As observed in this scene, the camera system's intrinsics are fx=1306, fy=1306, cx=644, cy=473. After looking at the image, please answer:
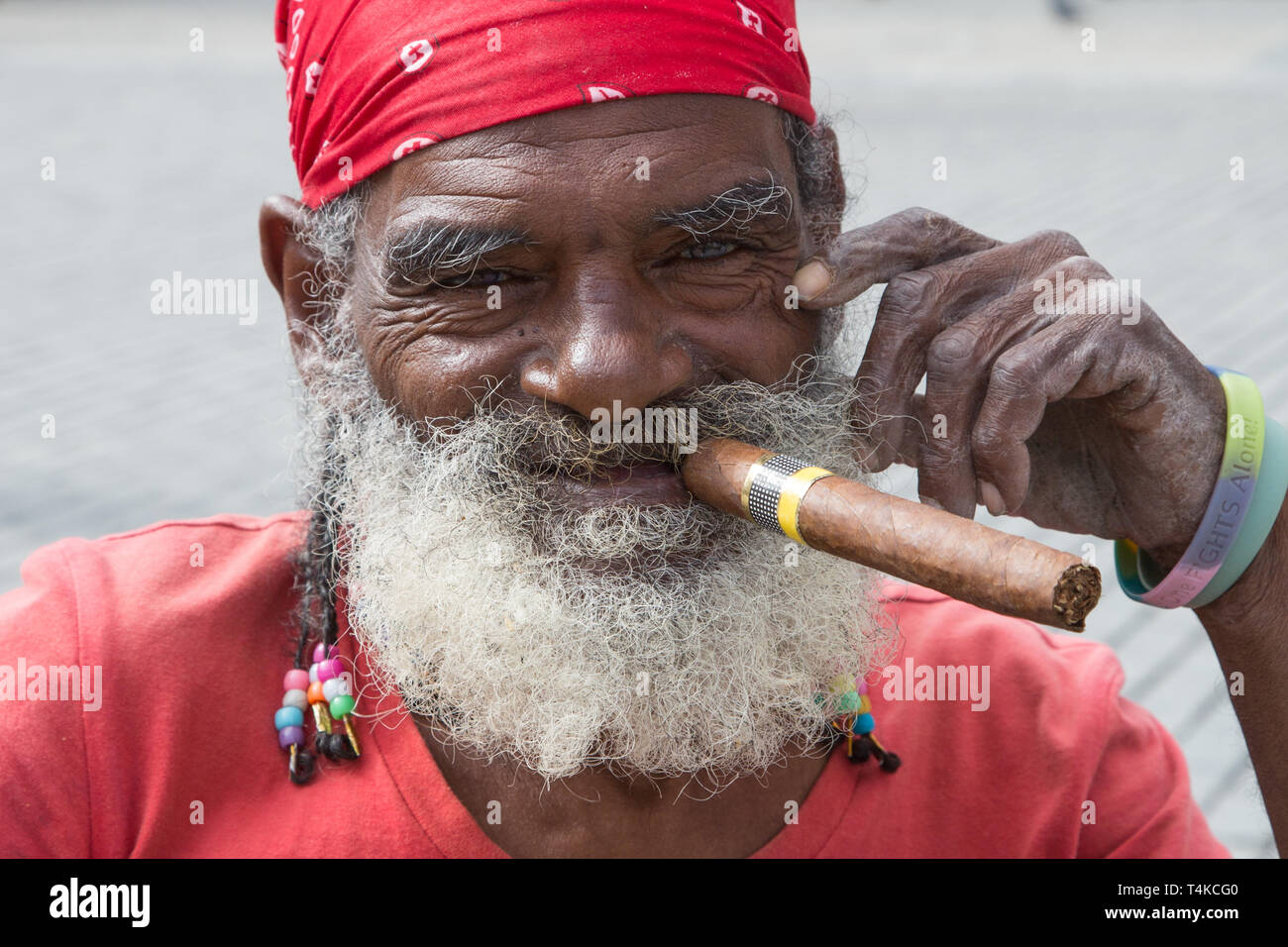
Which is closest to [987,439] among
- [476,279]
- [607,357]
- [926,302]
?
[926,302]

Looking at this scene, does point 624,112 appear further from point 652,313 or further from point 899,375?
point 899,375

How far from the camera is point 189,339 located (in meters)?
7.59

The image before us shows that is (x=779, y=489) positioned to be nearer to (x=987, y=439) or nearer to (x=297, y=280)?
(x=987, y=439)

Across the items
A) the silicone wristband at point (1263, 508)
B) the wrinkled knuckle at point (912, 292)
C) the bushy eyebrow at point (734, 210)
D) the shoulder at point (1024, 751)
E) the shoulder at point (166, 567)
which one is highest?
the bushy eyebrow at point (734, 210)

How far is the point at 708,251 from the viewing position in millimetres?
2199

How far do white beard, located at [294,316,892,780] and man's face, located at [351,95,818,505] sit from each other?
3.5 inches

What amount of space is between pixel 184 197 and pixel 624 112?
839cm

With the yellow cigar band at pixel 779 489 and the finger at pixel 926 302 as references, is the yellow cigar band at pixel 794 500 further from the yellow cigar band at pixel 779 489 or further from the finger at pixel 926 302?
the finger at pixel 926 302

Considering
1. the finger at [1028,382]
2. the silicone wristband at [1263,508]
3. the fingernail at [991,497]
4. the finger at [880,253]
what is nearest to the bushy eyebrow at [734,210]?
the finger at [880,253]

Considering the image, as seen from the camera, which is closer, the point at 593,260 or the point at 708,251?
the point at 593,260

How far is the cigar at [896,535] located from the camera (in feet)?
5.18

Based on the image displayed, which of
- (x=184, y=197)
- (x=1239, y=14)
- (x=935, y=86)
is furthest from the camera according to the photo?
(x=1239, y=14)

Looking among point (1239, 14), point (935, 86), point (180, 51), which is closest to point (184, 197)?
point (180, 51)

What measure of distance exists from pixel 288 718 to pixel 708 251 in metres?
1.14
